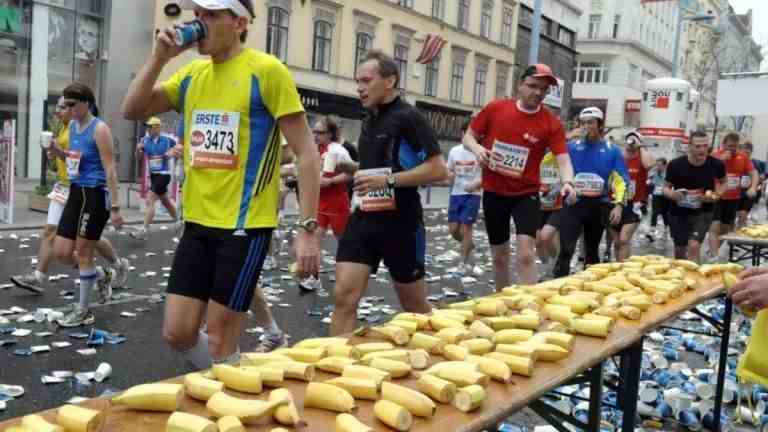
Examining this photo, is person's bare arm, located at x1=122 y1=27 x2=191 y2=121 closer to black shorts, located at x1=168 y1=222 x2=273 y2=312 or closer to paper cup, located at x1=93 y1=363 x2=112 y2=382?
black shorts, located at x1=168 y1=222 x2=273 y2=312

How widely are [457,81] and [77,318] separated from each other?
31.8 m

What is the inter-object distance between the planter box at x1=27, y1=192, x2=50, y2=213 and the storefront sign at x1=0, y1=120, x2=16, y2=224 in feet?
5.30

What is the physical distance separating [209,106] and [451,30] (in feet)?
108

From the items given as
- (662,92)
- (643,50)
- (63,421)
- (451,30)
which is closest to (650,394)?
(63,421)

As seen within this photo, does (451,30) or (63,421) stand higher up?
(451,30)

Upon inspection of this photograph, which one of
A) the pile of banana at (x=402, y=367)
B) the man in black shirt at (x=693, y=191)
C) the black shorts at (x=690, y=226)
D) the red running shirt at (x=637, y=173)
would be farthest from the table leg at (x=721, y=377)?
the red running shirt at (x=637, y=173)

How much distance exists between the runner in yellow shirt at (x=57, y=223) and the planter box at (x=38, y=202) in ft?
23.3

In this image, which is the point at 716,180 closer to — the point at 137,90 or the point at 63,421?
the point at 137,90

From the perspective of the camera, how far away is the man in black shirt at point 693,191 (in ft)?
30.8

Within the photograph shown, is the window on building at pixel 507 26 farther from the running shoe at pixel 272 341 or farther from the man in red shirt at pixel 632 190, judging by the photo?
the running shoe at pixel 272 341

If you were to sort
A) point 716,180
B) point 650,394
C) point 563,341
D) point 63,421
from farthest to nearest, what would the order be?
point 716,180 < point 650,394 < point 563,341 < point 63,421

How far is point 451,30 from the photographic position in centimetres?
3481

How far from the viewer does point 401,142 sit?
448 centimetres

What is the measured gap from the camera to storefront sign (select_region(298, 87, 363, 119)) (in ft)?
86.2
